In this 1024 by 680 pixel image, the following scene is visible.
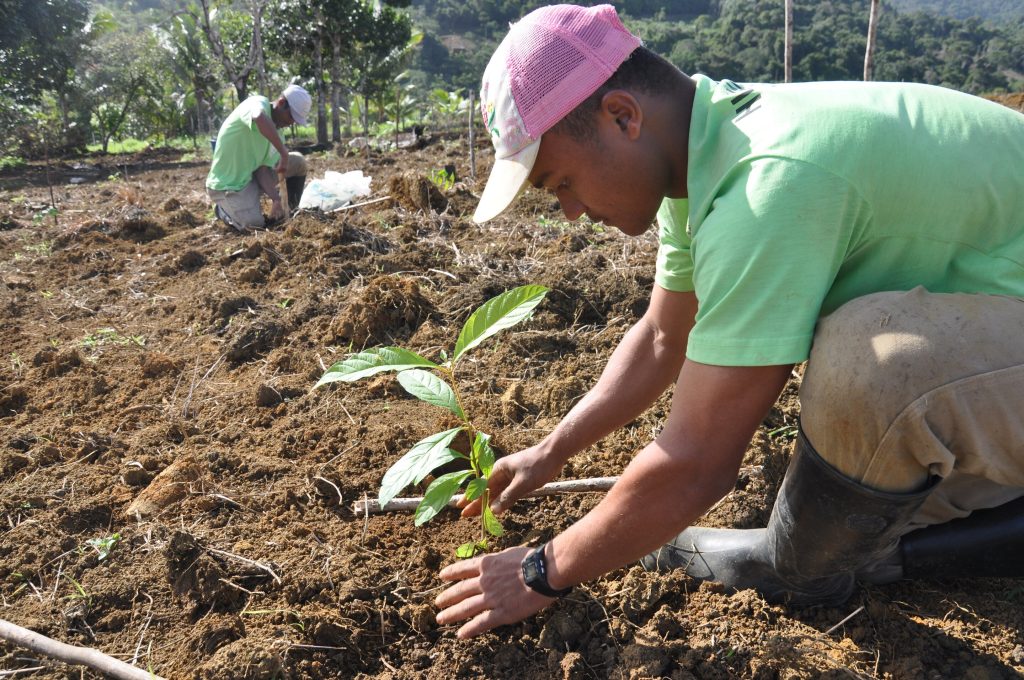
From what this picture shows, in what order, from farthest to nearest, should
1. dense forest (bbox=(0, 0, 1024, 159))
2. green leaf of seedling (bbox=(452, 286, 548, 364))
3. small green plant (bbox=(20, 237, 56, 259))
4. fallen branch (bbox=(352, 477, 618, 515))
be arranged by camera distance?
dense forest (bbox=(0, 0, 1024, 159)) → small green plant (bbox=(20, 237, 56, 259)) → fallen branch (bbox=(352, 477, 618, 515)) → green leaf of seedling (bbox=(452, 286, 548, 364))

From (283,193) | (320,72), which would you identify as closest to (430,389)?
(283,193)

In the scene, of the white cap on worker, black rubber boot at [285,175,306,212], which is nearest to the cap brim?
the white cap on worker

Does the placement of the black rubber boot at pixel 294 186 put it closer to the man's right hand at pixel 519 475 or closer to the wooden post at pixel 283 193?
the wooden post at pixel 283 193

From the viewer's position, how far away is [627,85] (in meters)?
1.15

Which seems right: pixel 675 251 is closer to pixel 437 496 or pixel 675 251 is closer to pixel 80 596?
pixel 437 496

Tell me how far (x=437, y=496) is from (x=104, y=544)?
3.19 ft

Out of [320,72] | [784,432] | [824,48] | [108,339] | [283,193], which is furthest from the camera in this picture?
[824,48]

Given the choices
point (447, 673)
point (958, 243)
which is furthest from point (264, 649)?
point (958, 243)

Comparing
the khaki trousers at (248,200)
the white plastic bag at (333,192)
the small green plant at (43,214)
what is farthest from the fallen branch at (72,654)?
the small green plant at (43,214)

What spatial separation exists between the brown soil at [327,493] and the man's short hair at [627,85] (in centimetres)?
95

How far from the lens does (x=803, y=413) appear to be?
3.85 ft

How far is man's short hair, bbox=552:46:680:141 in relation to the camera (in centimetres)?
113

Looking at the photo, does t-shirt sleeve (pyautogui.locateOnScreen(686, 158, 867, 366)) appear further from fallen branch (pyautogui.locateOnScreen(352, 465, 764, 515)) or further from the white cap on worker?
the white cap on worker

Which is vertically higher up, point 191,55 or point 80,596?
point 191,55
